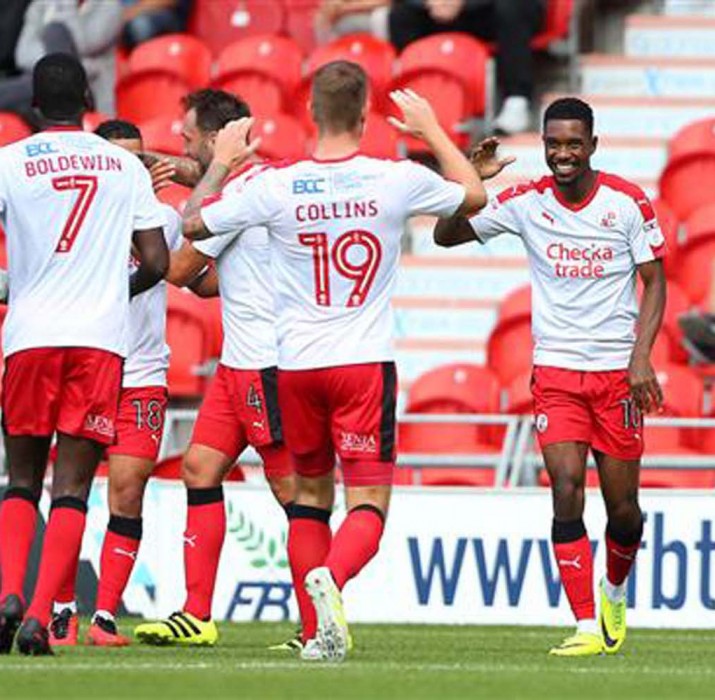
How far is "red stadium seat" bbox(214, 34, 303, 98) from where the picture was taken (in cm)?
2031

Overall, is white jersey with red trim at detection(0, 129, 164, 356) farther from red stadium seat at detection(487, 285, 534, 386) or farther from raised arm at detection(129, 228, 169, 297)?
red stadium seat at detection(487, 285, 534, 386)

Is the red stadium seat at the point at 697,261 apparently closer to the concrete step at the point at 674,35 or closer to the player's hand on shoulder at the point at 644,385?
the concrete step at the point at 674,35

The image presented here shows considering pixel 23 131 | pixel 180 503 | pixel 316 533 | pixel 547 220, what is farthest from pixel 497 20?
pixel 316 533

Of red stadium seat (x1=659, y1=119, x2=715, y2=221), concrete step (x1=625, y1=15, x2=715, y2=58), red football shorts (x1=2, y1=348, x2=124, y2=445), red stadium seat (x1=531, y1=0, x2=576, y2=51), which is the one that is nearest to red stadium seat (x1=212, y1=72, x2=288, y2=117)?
red stadium seat (x1=531, y1=0, x2=576, y2=51)

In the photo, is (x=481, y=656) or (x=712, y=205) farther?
(x=712, y=205)

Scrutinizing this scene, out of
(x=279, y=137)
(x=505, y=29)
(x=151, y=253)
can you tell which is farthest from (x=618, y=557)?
(x=505, y=29)

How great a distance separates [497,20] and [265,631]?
259 inches

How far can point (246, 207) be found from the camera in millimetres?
10875

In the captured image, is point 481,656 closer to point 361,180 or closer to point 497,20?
point 361,180

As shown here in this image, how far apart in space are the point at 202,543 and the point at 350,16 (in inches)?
357

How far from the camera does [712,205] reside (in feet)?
59.2

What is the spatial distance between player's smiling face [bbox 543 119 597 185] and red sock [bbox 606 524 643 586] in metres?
1.56

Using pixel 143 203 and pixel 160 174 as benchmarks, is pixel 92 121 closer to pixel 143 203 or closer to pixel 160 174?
pixel 160 174

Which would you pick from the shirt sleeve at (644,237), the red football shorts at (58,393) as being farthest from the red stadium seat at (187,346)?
the red football shorts at (58,393)
